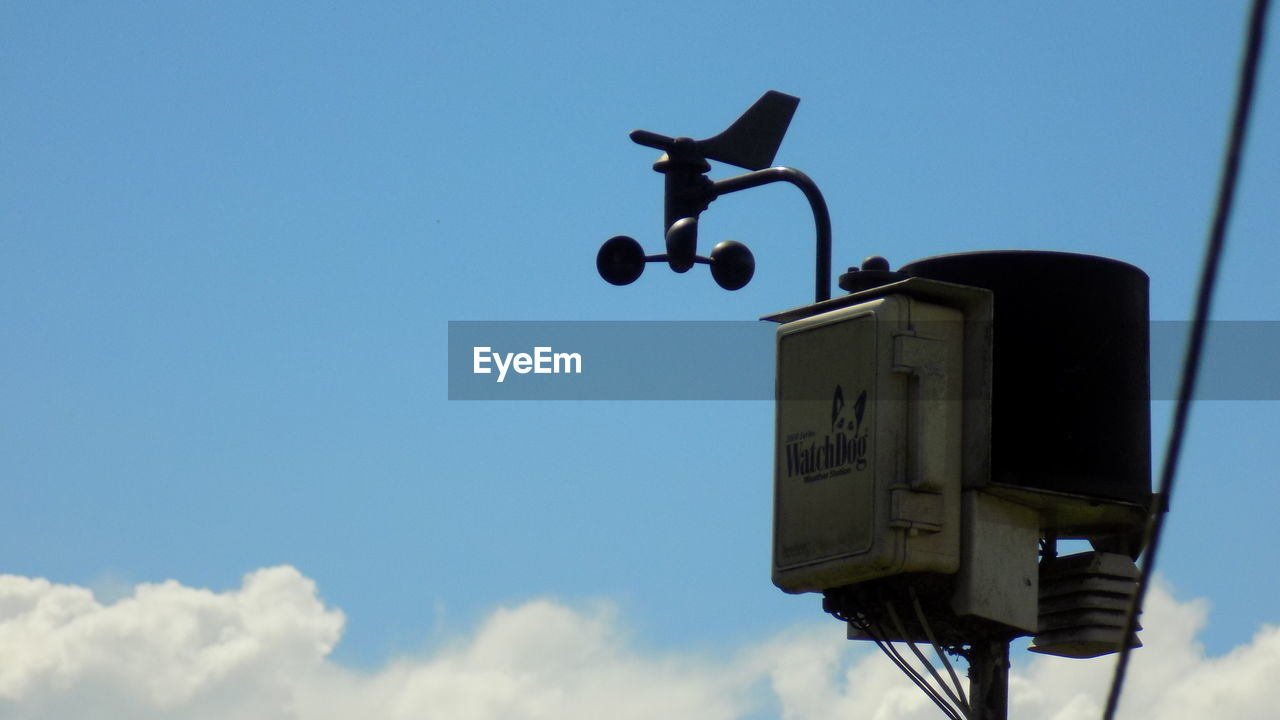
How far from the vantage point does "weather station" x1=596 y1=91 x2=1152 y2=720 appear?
462 inches

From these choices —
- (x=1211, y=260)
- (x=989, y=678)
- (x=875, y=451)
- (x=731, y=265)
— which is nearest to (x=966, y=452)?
(x=875, y=451)

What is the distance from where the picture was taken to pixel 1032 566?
12.1m

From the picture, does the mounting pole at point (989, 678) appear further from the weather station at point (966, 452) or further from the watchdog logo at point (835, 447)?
the watchdog logo at point (835, 447)

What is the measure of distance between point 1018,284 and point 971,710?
262 centimetres

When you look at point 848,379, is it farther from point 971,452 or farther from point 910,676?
point 910,676

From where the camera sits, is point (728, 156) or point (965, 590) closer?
point (965, 590)

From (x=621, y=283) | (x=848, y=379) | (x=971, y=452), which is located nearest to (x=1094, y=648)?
(x=971, y=452)

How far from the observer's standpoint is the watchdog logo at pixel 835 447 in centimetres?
1184

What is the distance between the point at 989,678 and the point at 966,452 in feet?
4.56

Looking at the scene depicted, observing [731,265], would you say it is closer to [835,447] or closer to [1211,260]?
[835,447]

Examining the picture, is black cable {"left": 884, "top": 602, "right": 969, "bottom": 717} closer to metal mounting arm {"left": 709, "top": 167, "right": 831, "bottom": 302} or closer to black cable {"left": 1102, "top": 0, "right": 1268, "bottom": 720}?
metal mounting arm {"left": 709, "top": 167, "right": 831, "bottom": 302}

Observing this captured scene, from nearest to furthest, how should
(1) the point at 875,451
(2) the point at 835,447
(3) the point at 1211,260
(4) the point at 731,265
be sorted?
(3) the point at 1211,260 → (1) the point at 875,451 → (2) the point at 835,447 → (4) the point at 731,265

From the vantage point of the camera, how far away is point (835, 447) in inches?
474

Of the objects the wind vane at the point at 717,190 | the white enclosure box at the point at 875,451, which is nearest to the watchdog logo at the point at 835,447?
the white enclosure box at the point at 875,451
